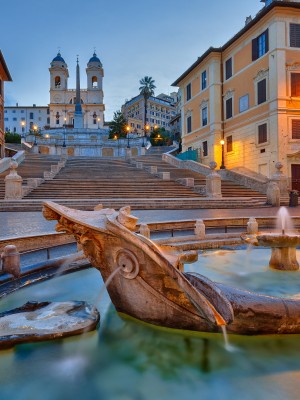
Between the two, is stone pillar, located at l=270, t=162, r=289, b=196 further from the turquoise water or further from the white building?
the white building

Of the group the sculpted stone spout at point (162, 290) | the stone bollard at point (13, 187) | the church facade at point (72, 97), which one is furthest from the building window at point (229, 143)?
the church facade at point (72, 97)

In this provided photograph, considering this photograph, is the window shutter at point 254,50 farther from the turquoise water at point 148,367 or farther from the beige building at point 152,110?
the beige building at point 152,110

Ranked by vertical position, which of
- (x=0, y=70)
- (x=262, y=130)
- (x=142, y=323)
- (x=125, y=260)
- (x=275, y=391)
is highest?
(x=0, y=70)

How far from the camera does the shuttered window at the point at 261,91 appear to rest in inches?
1071

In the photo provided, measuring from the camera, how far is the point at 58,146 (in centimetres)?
5244

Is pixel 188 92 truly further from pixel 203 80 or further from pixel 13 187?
pixel 13 187

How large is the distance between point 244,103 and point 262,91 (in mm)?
2760

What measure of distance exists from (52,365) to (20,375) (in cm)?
31

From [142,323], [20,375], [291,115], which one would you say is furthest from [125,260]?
[291,115]

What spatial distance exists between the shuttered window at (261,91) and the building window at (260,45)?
2.37 m

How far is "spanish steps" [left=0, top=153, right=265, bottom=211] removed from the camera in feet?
58.9

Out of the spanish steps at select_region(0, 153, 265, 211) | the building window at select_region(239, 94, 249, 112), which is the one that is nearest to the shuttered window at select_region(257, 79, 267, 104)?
the building window at select_region(239, 94, 249, 112)

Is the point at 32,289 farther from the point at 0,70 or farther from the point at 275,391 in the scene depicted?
the point at 0,70

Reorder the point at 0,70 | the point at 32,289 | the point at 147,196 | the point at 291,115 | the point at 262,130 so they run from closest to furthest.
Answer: the point at 32,289 < the point at 147,196 < the point at 291,115 < the point at 262,130 < the point at 0,70
